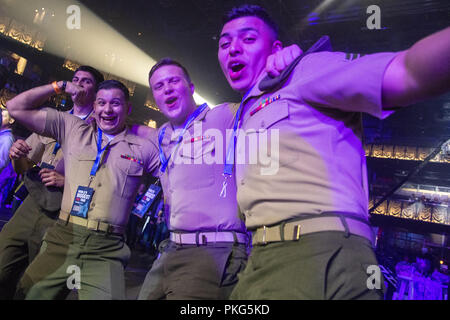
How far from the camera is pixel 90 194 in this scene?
7.32 ft

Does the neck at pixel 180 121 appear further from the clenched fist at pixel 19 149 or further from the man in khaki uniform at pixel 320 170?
the clenched fist at pixel 19 149

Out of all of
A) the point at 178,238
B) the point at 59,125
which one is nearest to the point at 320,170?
the point at 178,238

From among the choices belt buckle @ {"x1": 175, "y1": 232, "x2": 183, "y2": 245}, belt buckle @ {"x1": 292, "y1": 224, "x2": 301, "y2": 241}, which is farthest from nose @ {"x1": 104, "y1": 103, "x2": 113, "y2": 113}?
belt buckle @ {"x1": 292, "y1": 224, "x2": 301, "y2": 241}

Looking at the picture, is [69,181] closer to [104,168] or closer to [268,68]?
[104,168]

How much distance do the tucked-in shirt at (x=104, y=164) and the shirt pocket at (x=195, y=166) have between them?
551 millimetres

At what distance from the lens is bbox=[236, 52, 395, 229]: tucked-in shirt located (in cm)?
86

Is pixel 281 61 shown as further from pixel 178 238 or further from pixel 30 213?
pixel 30 213

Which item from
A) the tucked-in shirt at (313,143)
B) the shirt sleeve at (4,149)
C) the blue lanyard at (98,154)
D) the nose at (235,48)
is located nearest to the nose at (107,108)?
the blue lanyard at (98,154)

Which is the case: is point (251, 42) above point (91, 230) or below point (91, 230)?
above

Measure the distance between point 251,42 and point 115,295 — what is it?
6.15 ft

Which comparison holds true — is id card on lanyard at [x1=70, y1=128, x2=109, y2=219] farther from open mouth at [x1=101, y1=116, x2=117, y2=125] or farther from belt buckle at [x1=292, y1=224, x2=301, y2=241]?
belt buckle at [x1=292, y1=224, x2=301, y2=241]
